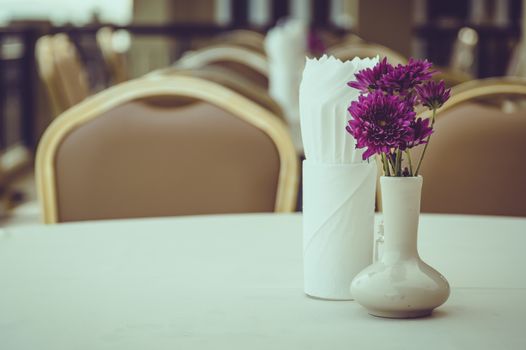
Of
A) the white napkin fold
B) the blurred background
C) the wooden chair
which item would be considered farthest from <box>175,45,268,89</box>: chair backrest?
the white napkin fold

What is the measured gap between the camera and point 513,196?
181 centimetres

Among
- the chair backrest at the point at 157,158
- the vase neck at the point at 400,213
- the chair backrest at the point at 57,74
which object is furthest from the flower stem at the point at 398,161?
the chair backrest at the point at 57,74

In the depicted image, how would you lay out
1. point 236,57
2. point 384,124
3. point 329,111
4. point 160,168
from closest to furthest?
1. point 384,124
2. point 329,111
3. point 160,168
4. point 236,57

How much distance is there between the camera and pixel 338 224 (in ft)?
3.39

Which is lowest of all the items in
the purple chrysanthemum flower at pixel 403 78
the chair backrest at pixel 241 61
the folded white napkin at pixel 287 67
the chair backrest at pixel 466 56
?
the chair backrest at pixel 466 56

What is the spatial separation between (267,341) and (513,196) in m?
1.04

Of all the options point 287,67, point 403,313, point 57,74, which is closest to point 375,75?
point 403,313

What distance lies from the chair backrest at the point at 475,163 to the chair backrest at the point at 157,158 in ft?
1.03

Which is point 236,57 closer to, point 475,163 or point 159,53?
point 475,163

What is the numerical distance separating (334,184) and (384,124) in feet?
0.52

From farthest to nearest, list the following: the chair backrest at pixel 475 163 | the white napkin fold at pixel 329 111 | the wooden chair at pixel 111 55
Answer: the wooden chair at pixel 111 55 → the chair backrest at pixel 475 163 → the white napkin fold at pixel 329 111

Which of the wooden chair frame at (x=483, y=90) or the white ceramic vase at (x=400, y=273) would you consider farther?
the wooden chair frame at (x=483, y=90)

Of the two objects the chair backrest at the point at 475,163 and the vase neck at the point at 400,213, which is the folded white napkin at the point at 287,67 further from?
the vase neck at the point at 400,213

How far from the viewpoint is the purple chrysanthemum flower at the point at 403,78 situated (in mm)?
→ 894
